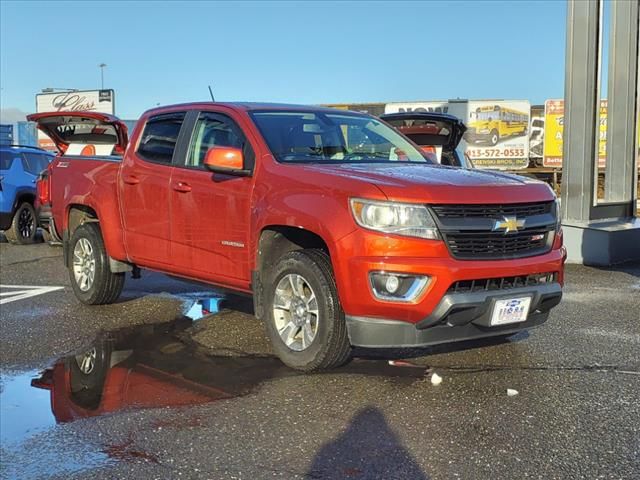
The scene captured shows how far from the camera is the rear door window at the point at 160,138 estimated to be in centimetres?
619

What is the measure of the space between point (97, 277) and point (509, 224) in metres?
4.31

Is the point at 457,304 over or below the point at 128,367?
over

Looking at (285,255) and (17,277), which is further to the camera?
(17,277)

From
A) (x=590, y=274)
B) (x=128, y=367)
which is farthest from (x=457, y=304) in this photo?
(x=590, y=274)

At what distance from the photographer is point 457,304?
4.21m

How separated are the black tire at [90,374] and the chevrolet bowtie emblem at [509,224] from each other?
8.91ft

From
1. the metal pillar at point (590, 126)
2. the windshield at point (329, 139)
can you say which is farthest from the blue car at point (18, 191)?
the metal pillar at point (590, 126)

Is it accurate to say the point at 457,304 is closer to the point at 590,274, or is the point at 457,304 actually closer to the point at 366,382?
the point at 366,382

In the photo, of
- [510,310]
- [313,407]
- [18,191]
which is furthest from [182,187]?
[18,191]

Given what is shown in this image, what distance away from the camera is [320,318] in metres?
4.59

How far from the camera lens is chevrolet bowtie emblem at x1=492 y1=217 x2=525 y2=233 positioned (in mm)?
4453

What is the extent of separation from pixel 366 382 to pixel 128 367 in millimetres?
1762

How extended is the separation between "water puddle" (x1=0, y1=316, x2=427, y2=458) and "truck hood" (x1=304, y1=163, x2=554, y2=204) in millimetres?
1275

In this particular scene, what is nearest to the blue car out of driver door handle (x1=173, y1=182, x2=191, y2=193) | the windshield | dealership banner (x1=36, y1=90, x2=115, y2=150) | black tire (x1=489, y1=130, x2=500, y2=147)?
driver door handle (x1=173, y1=182, x2=191, y2=193)
